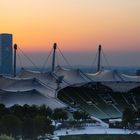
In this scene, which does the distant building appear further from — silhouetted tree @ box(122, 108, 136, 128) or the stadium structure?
silhouetted tree @ box(122, 108, 136, 128)

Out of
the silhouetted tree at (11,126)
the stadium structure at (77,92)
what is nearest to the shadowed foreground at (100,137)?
the silhouetted tree at (11,126)

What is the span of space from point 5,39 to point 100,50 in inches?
930

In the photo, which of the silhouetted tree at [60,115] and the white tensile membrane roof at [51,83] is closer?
the silhouetted tree at [60,115]

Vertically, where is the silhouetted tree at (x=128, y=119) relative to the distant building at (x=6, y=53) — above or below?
below

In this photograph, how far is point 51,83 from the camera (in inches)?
1715

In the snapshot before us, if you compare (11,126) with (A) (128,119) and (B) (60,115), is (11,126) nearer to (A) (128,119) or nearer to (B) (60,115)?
(B) (60,115)

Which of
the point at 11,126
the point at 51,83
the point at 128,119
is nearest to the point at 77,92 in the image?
the point at 51,83

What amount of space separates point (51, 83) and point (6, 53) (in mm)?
31161

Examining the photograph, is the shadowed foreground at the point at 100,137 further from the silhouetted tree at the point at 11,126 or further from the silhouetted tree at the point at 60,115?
the silhouetted tree at the point at 60,115

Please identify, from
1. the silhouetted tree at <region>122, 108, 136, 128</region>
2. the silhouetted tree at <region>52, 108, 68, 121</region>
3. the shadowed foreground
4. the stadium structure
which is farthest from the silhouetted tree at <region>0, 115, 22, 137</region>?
the stadium structure

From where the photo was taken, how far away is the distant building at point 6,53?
236 ft

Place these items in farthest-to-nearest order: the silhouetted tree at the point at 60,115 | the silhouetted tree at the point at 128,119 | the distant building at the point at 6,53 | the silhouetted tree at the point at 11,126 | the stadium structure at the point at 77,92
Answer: the distant building at the point at 6,53
the stadium structure at the point at 77,92
the silhouetted tree at the point at 60,115
the silhouetted tree at the point at 128,119
the silhouetted tree at the point at 11,126

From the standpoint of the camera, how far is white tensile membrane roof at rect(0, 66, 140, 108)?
109ft

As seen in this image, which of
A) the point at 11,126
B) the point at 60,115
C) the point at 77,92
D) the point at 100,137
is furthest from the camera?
the point at 77,92
